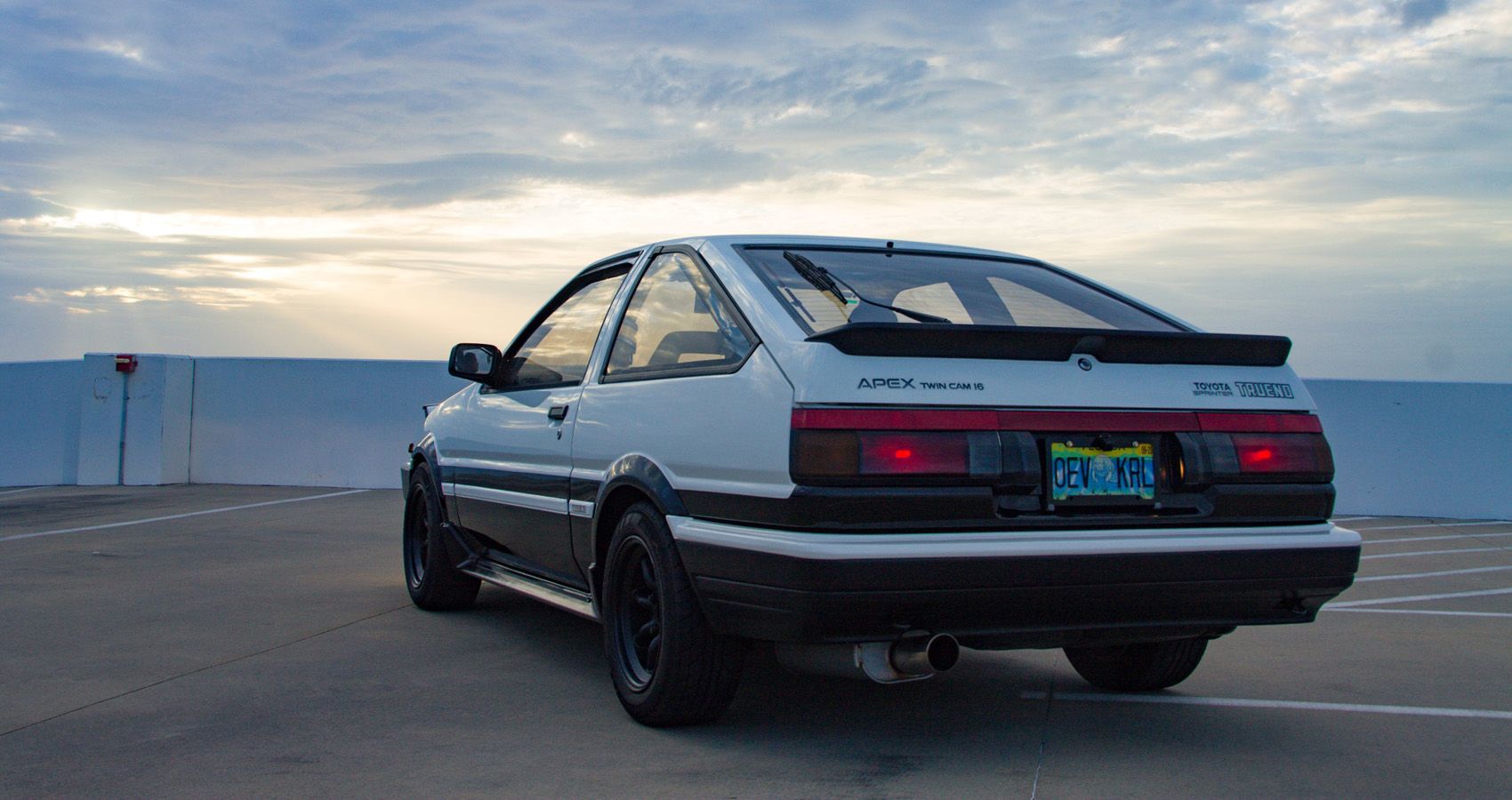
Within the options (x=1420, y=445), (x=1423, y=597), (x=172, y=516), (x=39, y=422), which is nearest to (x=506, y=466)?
(x=1423, y=597)

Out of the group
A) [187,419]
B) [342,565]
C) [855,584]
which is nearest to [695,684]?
[855,584]

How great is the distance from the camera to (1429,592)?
7.55m

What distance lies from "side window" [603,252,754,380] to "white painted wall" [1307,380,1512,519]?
30.4ft

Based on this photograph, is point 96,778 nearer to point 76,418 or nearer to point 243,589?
point 243,589

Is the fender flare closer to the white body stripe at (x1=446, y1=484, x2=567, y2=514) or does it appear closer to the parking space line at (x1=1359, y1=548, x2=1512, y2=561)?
the white body stripe at (x1=446, y1=484, x2=567, y2=514)

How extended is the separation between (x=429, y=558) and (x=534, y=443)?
1.48 metres

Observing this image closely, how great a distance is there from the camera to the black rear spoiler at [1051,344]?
346 centimetres

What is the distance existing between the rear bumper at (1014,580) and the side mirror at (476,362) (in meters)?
2.08

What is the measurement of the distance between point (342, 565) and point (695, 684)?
15.2ft

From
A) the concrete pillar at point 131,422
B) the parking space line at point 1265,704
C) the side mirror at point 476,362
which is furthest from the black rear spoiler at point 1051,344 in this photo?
the concrete pillar at point 131,422

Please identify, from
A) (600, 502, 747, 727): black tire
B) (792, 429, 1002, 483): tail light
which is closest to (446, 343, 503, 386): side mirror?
(600, 502, 747, 727): black tire

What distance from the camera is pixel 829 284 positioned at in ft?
13.6

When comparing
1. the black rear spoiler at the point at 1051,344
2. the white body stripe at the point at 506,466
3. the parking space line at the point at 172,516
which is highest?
the black rear spoiler at the point at 1051,344

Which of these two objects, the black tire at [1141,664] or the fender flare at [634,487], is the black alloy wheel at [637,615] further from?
the black tire at [1141,664]
